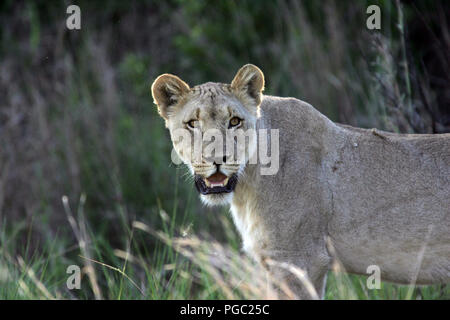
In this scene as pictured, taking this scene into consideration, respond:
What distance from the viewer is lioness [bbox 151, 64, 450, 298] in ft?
14.0

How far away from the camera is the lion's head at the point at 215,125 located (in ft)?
14.1

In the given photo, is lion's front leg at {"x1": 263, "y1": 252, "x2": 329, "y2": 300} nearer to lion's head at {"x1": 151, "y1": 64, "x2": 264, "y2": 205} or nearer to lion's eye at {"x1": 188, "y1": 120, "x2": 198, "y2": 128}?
lion's head at {"x1": 151, "y1": 64, "x2": 264, "y2": 205}

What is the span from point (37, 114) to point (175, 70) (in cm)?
318

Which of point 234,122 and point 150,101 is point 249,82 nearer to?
point 234,122

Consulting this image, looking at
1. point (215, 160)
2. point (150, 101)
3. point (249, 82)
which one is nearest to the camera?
point (215, 160)

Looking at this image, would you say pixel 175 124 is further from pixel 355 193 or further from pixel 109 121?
pixel 109 121

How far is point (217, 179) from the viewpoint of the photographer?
435 centimetres

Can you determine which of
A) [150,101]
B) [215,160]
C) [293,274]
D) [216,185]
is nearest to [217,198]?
[216,185]

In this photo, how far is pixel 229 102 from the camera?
446 cm

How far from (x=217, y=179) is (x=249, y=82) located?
77 centimetres

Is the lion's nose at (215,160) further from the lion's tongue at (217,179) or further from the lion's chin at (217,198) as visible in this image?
the lion's chin at (217,198)

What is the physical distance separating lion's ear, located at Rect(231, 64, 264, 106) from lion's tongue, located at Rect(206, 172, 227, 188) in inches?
24.5

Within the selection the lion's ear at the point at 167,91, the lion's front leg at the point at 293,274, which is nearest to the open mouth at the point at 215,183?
the lion's front leg at the point at 293,274

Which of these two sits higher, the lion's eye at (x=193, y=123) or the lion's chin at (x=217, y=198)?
the lion's eye at (x=193, y=123)
